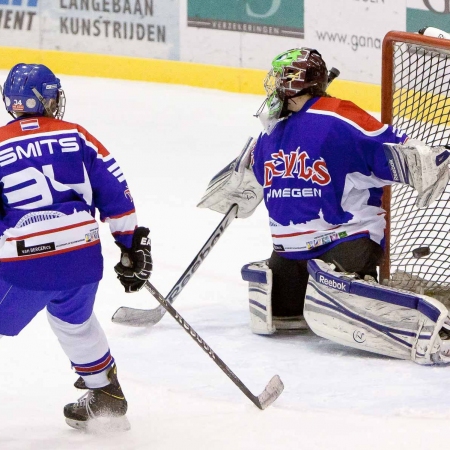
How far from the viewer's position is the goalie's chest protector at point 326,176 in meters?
3.28

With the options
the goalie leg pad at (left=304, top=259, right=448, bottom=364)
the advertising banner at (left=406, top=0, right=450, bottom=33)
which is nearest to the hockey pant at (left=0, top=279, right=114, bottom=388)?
the goalie leg pad at (left=304, top=259, right=448, bottom=364)

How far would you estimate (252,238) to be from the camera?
4789 millimetres

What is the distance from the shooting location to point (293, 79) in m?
3.36

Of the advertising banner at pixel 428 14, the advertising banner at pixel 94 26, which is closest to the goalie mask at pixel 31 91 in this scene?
the advertising banner at pixel 428 14

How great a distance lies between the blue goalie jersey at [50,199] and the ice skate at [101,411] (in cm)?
32

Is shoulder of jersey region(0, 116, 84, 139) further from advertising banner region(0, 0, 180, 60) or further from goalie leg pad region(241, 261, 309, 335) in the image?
advertising banner region(0, 0, 180, 60)

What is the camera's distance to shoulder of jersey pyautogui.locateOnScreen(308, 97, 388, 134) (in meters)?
3.28

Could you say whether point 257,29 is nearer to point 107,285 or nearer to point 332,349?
point 107,285

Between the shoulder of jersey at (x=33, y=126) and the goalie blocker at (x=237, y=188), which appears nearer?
the shoulder of jersey at (x=33, y=126)

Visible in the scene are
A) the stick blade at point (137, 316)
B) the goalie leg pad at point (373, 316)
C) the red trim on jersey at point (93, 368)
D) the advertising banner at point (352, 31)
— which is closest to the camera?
the red trim on jersey at point (93, 368)

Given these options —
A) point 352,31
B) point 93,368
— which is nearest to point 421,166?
point 93,368

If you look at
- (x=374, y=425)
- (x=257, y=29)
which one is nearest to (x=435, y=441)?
(x=374, y=425)

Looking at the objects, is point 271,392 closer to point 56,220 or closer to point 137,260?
point 137,260

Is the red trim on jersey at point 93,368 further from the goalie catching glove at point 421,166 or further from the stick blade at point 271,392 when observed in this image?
the goalie catching glove at point 421,166
